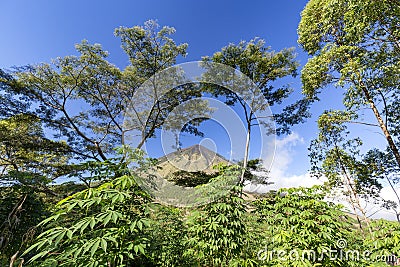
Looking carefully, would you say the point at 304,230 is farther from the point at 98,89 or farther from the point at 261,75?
the point at 98,89

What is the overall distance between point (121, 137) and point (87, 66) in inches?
126

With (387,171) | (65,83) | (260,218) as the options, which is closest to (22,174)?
(260,218)

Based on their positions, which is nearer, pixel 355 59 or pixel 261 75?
pixel 355 59

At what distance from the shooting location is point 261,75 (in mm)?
7527

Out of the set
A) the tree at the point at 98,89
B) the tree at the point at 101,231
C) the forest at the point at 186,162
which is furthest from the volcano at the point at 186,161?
the tree at the point at 101,231

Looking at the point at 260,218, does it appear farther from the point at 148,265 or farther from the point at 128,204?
the point at 128,204

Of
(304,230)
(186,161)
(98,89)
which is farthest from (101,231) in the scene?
(98,89)

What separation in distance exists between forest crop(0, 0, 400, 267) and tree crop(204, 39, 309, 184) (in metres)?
0.04

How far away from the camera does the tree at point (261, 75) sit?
7.38m

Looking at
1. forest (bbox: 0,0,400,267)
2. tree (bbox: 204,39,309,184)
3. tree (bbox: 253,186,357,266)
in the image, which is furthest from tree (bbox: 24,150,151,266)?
tree (bbox: 204,39,309,184)

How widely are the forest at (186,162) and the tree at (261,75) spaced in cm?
4

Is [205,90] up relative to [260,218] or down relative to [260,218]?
up

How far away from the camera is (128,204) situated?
4.88 feet

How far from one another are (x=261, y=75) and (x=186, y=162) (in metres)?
4.28
